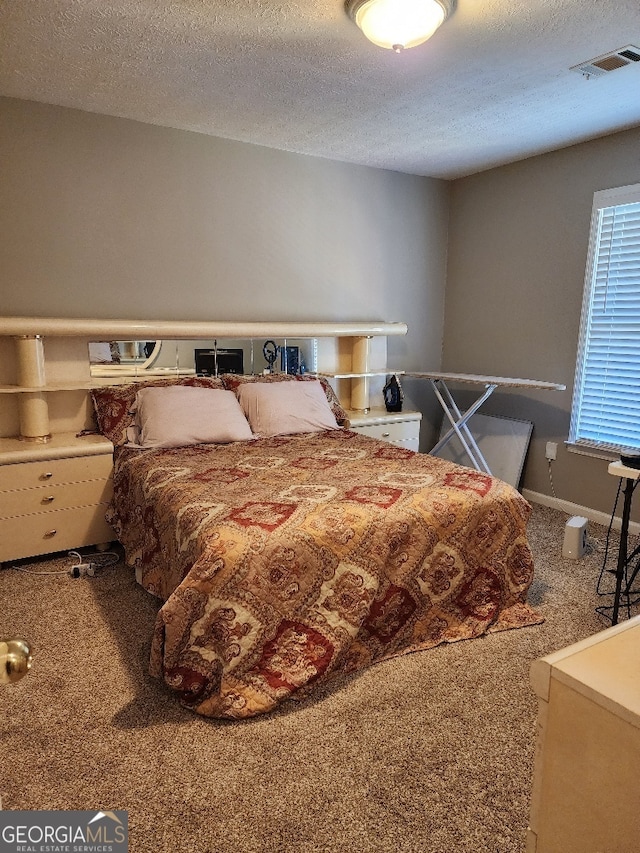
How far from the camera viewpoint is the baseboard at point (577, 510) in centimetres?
342

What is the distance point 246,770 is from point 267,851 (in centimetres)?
26

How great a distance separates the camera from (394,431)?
4016 mm

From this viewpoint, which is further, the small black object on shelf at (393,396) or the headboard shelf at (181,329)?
the small black object on shelf at (393,396)

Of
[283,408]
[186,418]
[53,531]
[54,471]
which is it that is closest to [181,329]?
[186,418]

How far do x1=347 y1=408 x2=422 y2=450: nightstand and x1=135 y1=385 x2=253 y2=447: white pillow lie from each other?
958 mm

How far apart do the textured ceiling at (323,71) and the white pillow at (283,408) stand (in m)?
1.51

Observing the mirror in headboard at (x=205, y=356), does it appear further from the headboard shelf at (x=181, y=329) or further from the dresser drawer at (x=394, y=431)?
the dresser drawer at (x=394, y=431)

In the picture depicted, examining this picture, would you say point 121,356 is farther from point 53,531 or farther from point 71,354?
point 53,531

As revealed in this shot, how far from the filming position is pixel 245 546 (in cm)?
183

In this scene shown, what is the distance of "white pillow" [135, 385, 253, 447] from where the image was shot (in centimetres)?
298

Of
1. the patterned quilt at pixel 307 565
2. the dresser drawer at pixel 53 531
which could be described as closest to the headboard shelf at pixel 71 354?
the dresser drawer at pixel 53 531

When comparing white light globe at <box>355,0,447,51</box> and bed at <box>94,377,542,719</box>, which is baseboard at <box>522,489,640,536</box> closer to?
bed at <box>94,377,542,719</box>

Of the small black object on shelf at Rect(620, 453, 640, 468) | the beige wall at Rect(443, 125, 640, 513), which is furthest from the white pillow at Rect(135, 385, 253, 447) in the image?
the beige wall at Rect(443, 125, 640, 513)

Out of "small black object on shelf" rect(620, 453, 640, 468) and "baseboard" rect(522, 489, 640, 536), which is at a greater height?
"small black object on shelf" rect(620, 453, 640, 468)
